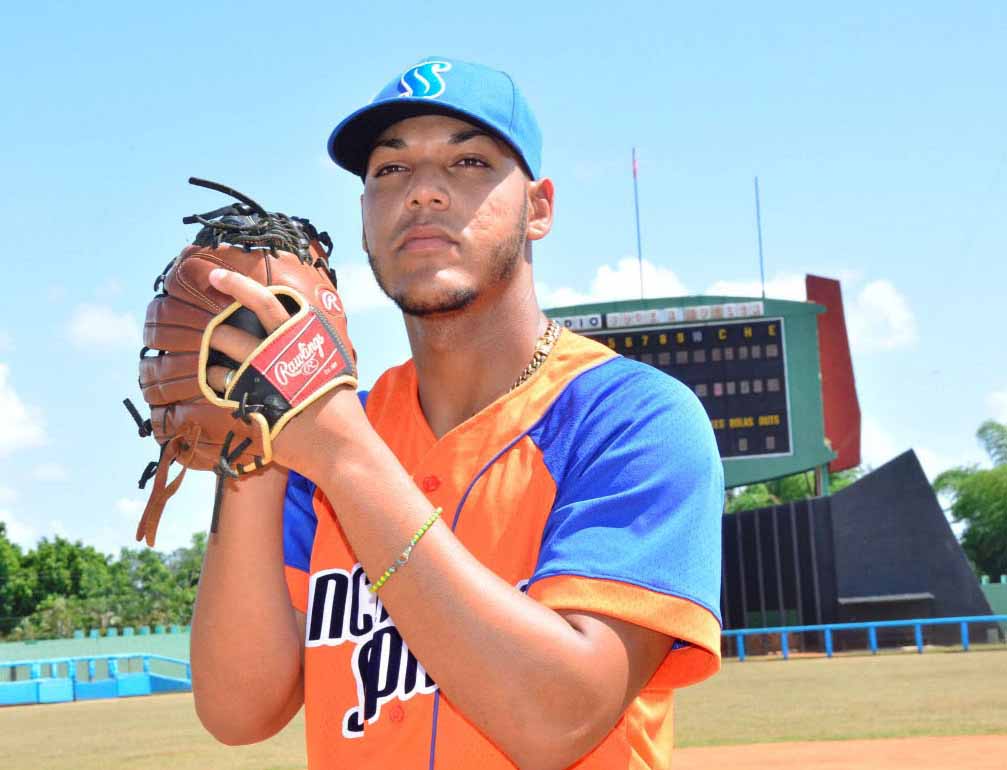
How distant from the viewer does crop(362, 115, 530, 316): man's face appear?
6.21 feet

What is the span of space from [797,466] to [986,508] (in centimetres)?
3013

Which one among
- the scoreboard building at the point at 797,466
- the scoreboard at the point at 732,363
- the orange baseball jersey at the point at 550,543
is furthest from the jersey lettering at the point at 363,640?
the scoreboard at the point at 732,363

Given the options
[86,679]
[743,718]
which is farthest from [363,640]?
[86,679]

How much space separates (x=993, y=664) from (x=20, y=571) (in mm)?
50539

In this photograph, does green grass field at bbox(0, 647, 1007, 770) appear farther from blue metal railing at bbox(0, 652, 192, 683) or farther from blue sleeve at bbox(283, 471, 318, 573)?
blue sleeve at bbox(283, 471, 318, 573)

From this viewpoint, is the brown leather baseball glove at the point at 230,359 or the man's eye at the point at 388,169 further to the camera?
the man's eye at the point at 388,169

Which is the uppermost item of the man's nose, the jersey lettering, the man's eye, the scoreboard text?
the scoreboard text

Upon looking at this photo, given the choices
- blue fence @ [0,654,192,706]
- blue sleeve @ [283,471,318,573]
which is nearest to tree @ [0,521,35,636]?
blue fence @ [0,654,192,706]

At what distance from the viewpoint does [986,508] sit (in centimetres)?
5797

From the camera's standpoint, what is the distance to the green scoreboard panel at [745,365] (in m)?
31.8

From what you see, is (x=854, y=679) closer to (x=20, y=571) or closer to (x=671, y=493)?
(x=671, y=493)

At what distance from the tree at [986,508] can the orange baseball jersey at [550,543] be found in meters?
59.3

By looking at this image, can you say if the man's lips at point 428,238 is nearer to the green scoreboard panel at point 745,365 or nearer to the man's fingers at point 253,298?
the man's fingers at point 253,298

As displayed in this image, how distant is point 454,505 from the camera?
194cm
